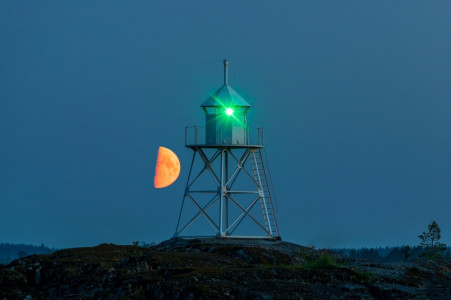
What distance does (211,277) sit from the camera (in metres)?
32.4

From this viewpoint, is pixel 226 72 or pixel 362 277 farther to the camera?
pixel 226 72

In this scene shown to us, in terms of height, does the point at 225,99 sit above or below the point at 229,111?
above

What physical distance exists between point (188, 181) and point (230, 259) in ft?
48.0

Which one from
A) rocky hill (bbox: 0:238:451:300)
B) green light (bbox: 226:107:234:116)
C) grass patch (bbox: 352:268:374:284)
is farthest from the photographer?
green light (bbox: 226:107:234:116)

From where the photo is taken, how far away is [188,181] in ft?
178

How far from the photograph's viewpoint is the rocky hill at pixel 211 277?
31.3m

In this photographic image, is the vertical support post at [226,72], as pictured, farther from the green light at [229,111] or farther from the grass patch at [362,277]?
the grass patch at [362,277]

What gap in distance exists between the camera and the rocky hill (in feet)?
103

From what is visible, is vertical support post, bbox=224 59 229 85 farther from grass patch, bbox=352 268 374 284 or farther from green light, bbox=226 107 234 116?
grass patch, bbox=352 268 374 284

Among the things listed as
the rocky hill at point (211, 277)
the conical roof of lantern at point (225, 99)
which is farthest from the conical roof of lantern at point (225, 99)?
the rocky hill at point (211, 277)

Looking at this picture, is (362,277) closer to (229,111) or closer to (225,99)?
(229,111)

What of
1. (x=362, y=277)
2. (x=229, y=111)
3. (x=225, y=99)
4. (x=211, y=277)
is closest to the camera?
(x=211, y=277)

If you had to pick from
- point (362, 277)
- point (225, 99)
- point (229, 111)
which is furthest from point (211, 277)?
point (225, 99)

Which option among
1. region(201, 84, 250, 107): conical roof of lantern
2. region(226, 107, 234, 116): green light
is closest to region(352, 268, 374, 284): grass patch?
region(226, 107, 234, 116): green light
